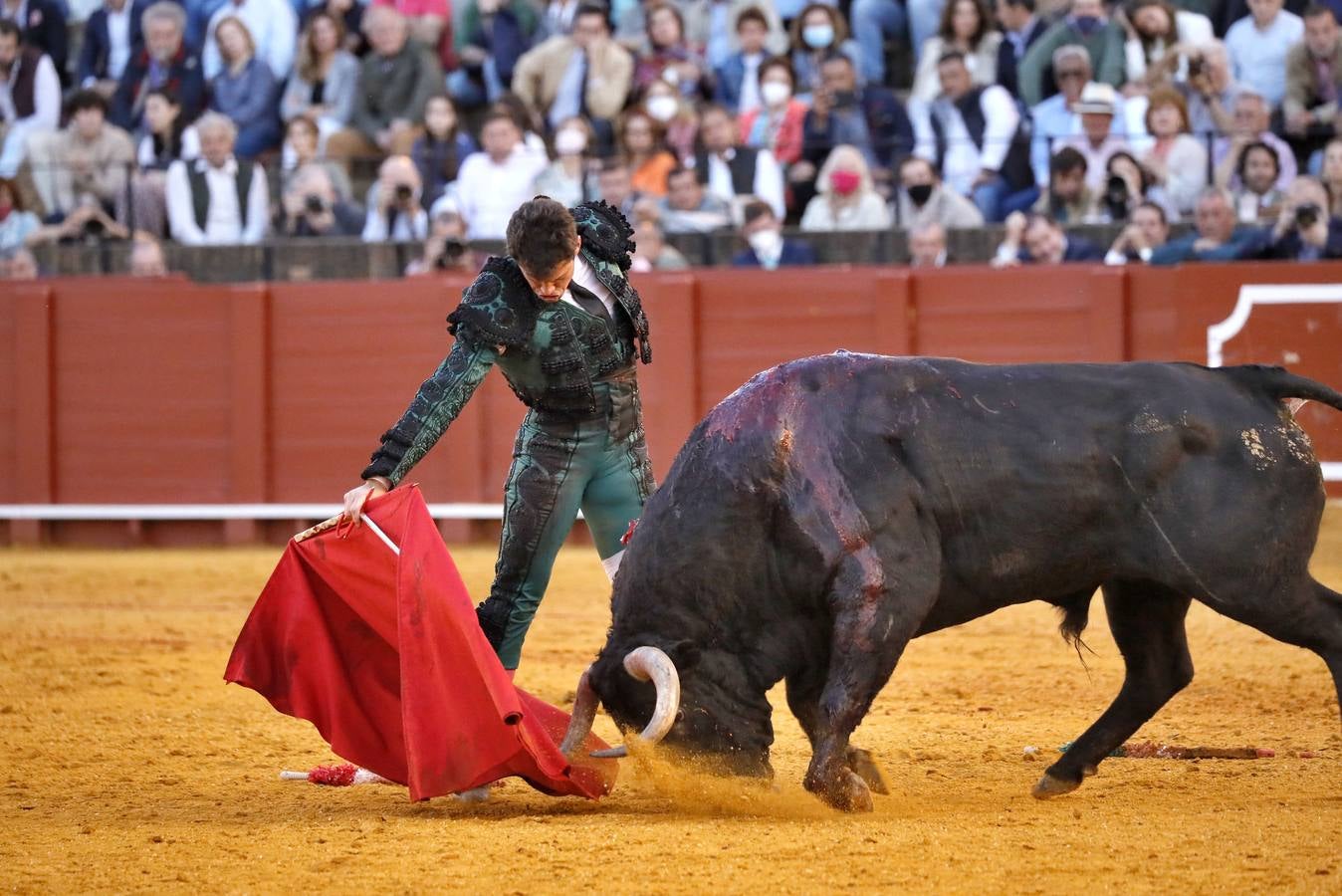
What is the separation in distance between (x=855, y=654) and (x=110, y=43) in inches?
415

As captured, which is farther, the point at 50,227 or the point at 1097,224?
the point at 50,227

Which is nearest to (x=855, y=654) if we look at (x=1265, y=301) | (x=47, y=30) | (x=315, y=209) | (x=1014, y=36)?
(x=1265, y=301)

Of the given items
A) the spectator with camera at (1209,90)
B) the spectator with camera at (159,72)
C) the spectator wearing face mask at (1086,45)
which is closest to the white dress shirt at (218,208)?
the spectator with camera at (159,72)

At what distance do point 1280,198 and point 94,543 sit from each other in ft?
22.4

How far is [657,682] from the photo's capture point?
4051mm

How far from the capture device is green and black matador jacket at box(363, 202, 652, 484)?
4.33 meters

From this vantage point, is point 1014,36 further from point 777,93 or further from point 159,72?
point 159,72

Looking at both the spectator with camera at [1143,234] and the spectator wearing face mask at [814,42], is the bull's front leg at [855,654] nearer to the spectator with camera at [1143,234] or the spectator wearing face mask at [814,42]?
the spectator with camera at [1143,234]

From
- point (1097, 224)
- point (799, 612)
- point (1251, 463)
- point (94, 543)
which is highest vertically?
point (1097, 224)

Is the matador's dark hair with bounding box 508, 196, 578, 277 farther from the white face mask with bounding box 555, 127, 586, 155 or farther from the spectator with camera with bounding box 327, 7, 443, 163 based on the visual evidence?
the spectator with camera with bounding box 327, 7, 443, 163

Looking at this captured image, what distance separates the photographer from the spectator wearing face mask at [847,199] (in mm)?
10312

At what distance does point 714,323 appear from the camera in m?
10.2

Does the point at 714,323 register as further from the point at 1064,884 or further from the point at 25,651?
the point at 1064,884

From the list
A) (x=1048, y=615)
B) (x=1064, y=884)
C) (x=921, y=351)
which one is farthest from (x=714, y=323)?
(x=1064, y=884)
